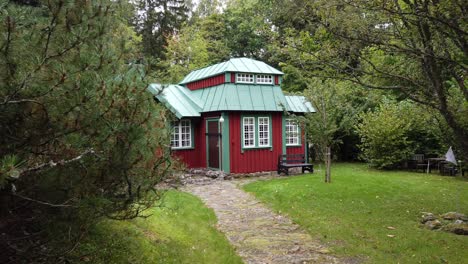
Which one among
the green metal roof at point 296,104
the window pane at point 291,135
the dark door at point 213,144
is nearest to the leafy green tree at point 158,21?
the green metal roof at point 296,104

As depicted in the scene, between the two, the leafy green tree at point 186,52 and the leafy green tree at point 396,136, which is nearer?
the leafy green tree at point 396,136

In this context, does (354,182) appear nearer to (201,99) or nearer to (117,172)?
(201,99)

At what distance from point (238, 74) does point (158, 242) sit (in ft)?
33.1

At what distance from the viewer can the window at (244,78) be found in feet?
48.6

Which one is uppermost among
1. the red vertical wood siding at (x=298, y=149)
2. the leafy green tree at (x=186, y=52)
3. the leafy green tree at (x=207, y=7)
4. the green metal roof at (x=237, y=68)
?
the leafy green tree at (x=207, y=7)

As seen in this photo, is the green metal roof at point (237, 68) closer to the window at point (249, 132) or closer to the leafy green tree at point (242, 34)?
the window at point (249, 132)

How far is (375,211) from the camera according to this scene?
8391 mm

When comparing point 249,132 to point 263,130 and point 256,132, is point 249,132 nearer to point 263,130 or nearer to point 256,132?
point 256,132

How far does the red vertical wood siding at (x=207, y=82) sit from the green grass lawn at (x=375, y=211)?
4.82 meters

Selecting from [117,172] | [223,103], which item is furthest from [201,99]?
[117,172]

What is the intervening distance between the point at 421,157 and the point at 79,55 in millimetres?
16399

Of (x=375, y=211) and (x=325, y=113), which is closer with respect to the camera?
(x=375, y=211)

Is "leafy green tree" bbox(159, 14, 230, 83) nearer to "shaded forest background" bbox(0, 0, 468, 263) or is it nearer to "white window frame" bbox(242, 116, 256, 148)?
"white window frame" bbox(242, 116, 256, 148)

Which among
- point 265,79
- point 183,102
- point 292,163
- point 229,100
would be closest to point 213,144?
point 229,100
